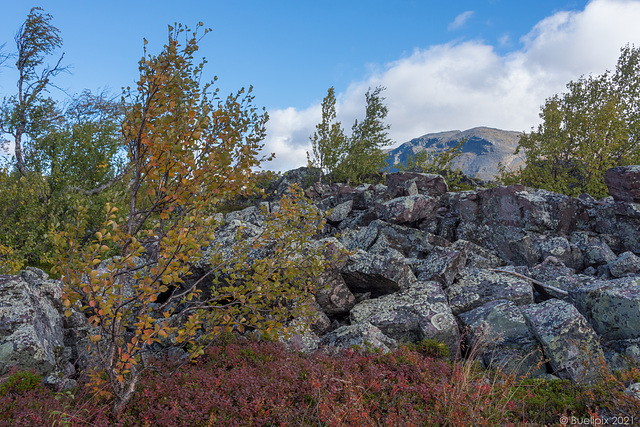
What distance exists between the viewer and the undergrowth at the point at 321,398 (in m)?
5.73

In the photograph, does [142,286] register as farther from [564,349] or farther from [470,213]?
[470,213]

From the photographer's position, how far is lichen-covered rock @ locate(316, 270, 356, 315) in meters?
10.7

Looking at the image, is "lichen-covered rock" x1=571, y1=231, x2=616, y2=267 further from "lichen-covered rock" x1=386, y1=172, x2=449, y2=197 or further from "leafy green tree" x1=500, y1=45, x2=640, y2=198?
"leafy green tree" x1=500, y1=45, x2=640, y2=198

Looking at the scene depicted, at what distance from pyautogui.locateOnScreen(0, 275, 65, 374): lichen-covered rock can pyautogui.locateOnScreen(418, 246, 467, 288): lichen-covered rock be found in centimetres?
1030

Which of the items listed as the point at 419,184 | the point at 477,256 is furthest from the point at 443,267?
the point at 419,184

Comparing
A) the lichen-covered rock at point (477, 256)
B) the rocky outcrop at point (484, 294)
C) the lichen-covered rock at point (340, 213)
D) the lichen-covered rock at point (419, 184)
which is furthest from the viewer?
the lichen-covered rock at point (419, 184)

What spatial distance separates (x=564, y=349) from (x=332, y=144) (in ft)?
137

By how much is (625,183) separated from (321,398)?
1981 centimetres

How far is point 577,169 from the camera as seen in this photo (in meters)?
33.1

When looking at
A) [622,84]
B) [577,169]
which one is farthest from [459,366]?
[622,84]

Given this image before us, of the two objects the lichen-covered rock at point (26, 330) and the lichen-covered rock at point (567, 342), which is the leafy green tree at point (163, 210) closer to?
the lichen-covered rock at point (26, 330)

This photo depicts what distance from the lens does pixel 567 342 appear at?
790cm

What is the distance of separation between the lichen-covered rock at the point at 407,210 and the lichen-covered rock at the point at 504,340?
9011mm

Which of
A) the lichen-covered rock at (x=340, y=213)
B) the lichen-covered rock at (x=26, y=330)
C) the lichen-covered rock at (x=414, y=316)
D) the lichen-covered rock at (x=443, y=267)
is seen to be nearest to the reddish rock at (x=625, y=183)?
the lichen-covered rock at (x=443, y=267)
